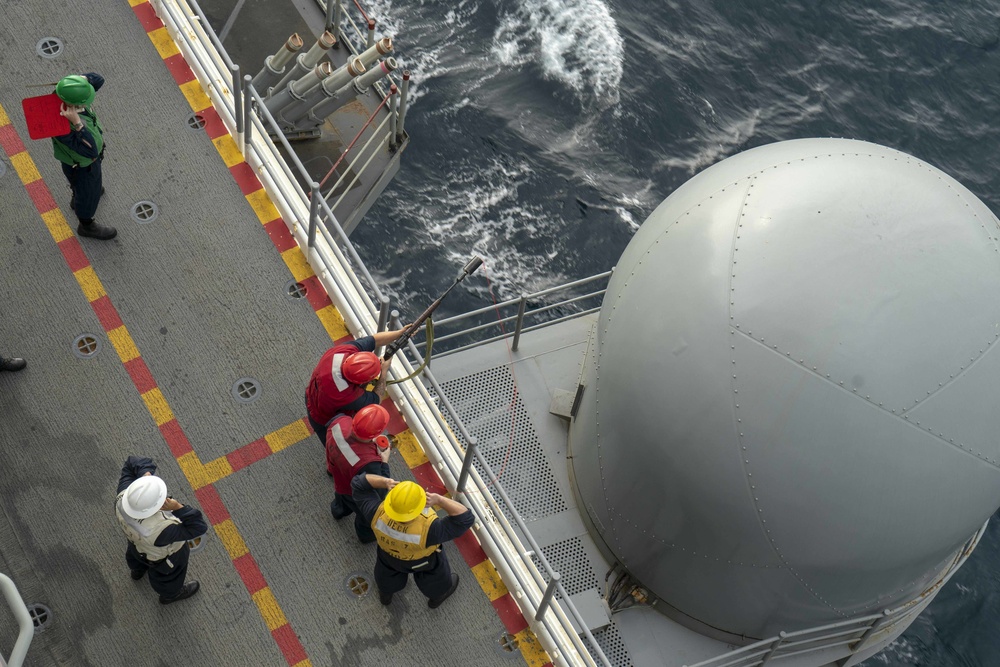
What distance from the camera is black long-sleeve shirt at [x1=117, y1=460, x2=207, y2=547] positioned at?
8289 millimetres

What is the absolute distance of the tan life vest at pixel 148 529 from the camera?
8.19 m

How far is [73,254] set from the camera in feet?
35.7

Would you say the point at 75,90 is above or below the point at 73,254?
above

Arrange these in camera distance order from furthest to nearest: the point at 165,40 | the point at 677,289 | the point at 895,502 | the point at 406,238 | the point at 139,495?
the point at 406,238 → the point at 165,40 → the point at 677,289 → the point at 895,502 → the point at 139,495

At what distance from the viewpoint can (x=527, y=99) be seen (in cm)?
2147

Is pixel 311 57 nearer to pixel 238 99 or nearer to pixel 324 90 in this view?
pixel 324 90

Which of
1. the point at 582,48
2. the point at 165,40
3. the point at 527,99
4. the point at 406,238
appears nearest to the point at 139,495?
the point at 165,40

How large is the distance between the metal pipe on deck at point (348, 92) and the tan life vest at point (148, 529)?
31.0 ft

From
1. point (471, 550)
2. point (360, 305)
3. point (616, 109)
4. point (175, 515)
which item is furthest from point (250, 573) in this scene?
point (616, 109)

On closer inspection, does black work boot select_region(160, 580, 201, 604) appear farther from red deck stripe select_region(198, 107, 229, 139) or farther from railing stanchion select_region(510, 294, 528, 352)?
railing stanchion select_region(510, 294, 528, 352)

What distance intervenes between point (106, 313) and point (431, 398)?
3.43 metres

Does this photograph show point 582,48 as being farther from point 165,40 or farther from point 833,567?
point 833,567

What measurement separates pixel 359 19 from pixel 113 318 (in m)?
13.4

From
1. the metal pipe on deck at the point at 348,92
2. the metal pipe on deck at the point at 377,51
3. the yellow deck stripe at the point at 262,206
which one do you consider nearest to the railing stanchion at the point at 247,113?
the yellow deck stripe at the point at 262,206
